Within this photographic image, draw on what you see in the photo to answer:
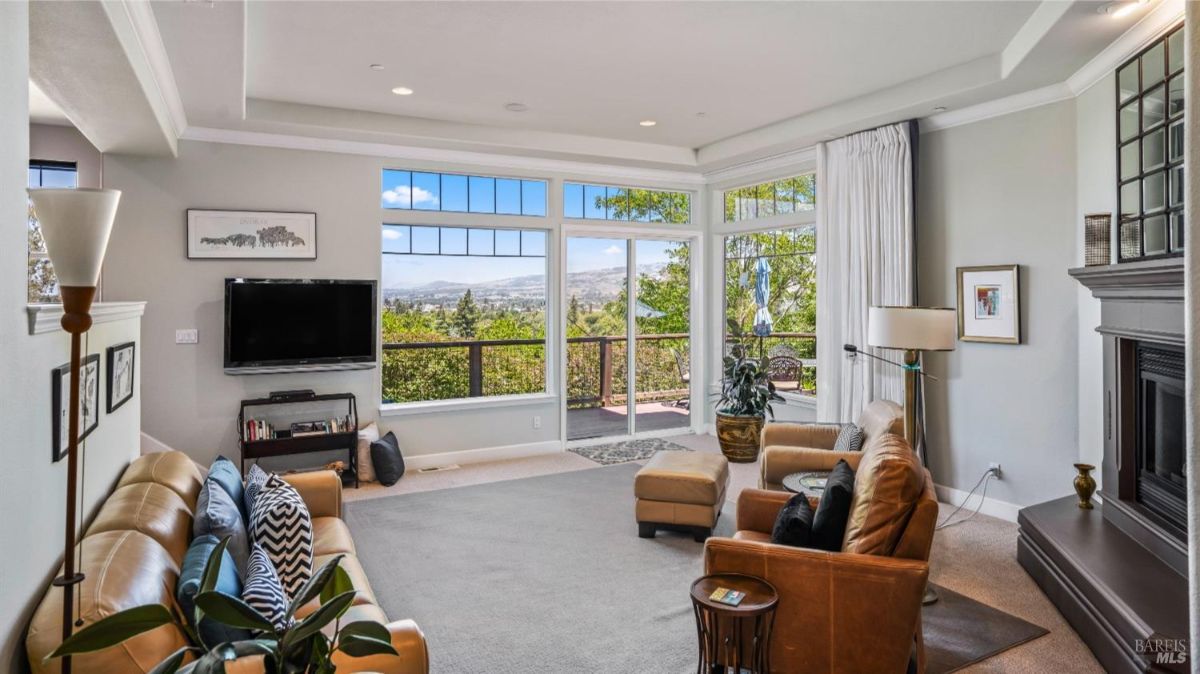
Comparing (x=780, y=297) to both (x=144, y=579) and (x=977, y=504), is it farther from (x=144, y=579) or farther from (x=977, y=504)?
(x=144, y=579)

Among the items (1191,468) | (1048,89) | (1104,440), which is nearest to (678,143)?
(1048,89)

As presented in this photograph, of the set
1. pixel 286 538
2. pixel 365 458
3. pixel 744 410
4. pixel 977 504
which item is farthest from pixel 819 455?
pixel 365 458

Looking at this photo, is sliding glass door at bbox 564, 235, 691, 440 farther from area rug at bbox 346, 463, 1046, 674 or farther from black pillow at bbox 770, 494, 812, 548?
black pillow at bbox 770, 494, 812, 548

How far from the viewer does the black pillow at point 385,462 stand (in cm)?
538

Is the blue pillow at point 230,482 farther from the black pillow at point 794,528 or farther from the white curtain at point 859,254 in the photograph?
the white curtain at point 859,254

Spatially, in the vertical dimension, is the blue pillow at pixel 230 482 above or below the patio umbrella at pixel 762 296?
below

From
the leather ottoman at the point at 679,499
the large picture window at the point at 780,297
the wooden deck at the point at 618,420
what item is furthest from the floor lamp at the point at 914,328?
the wooden deck at the point at 618,420

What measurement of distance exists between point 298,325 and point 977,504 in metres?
5.08

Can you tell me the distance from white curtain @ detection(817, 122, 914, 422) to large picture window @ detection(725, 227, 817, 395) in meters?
0.45

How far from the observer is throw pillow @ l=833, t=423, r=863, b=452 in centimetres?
414

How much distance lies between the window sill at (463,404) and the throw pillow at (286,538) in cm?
339

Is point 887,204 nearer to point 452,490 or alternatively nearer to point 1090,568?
point 1090,568

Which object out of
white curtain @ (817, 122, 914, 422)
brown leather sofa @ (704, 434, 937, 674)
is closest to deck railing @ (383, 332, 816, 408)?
white curtain @ (817, 122, 914, 422)

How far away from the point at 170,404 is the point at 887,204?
5507 millimetres
